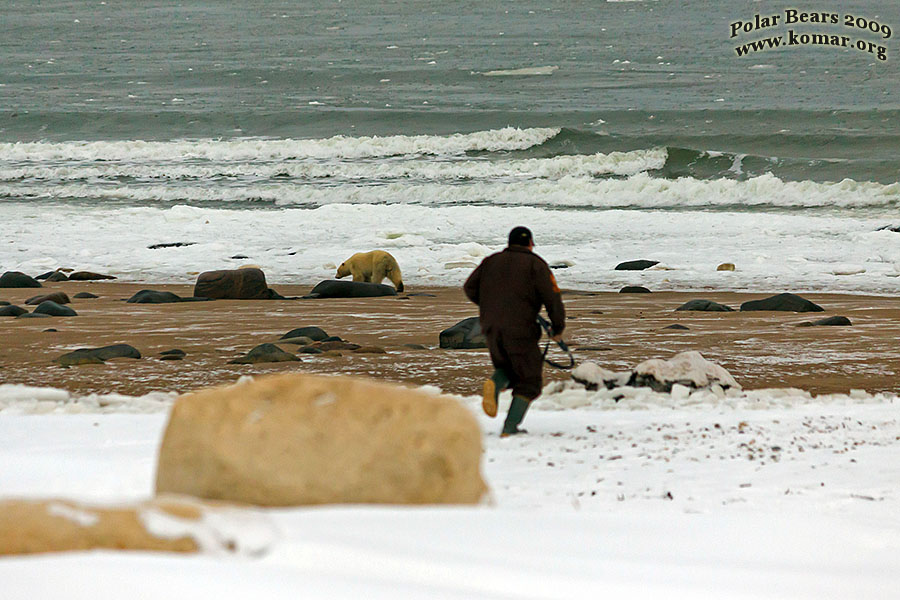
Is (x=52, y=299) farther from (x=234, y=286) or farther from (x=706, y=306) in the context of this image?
(x=706, y=306)

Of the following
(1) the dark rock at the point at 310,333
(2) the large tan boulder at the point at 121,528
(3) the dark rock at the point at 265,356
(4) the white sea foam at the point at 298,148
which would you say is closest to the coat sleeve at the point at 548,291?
(3) the dark rock at the point at 265,356

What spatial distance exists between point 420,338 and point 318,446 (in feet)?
22.3

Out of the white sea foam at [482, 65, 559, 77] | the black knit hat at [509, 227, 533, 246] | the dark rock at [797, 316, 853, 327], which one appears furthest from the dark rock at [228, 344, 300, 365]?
the white sea foam at [482, 65, 559, 77]

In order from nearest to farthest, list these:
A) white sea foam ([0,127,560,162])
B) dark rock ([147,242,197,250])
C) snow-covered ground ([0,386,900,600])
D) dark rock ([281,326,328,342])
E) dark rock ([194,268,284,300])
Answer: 1. snow-covered ground ([0,386,900,600])
2. dark rock ([281,326,328,342])
3. dark rock ([194,268,284,300])
4. dark rock ([147,242,197,250])
5. white sea foam ([0,127,560,162])

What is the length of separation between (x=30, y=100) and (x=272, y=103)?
10.2 meters

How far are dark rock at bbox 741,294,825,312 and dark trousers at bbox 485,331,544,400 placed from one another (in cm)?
610

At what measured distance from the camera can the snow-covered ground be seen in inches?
110

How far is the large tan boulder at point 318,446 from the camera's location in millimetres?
3430

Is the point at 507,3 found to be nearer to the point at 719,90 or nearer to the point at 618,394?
the point at 719,90

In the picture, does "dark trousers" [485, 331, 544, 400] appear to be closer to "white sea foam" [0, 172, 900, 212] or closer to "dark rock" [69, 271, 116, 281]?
"dark rock" [69, 271, 116, 281]

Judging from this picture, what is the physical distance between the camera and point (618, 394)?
24.6 ft

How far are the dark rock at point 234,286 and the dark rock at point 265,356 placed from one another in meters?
4.20

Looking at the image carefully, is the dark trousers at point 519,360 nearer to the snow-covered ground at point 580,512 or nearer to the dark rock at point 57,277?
the snow-covered ground at point 580,512

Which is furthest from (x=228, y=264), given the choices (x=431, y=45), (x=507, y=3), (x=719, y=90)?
(x=507, y=3)
